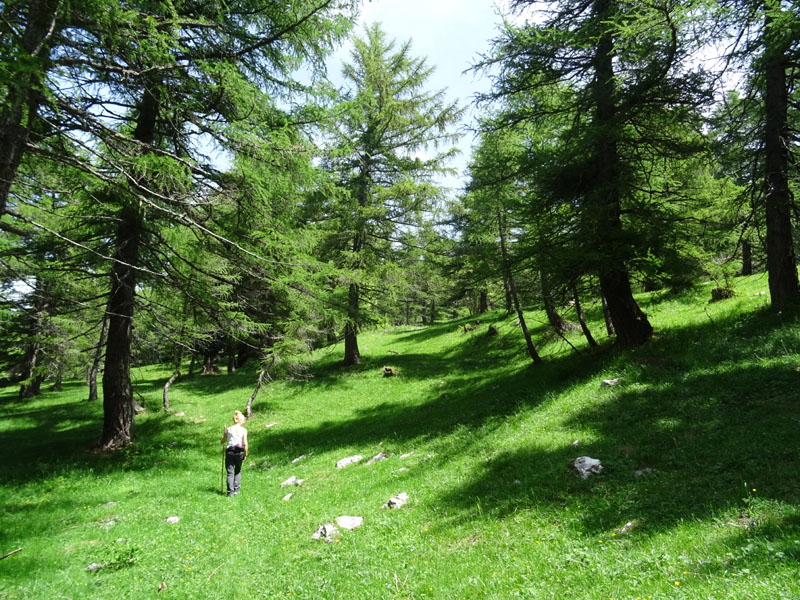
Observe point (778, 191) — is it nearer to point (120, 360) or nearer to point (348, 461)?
point (348, 461)

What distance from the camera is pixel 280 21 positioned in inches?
308

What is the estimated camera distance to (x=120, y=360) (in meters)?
11.1

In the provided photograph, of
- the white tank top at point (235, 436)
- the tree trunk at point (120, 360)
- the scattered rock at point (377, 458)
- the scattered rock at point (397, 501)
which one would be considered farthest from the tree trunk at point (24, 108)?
the scattered rock at point (377, 458)

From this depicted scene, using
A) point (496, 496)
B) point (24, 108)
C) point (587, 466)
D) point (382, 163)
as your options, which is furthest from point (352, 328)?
point (24, 108)

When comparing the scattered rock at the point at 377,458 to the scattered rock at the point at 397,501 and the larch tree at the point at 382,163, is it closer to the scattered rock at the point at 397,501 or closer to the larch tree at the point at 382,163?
the scattered rock at the point at 397,501

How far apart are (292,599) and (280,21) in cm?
995

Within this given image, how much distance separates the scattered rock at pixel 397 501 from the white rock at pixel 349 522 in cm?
55

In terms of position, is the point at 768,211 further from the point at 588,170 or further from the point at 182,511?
the point at 182,511

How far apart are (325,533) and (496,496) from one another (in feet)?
9.27

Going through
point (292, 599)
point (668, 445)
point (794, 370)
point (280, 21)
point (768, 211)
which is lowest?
point (292, 599)

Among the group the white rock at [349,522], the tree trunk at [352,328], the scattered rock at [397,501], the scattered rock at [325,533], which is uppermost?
the tree trunk at [352,328]

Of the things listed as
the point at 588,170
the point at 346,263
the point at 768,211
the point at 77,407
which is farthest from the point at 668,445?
the point at 77,407

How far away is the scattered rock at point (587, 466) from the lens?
576 cm

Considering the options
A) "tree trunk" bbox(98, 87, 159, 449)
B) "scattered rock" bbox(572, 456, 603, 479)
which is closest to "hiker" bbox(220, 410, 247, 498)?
"tree trunk" bbox(98, 87, 159, 449)
